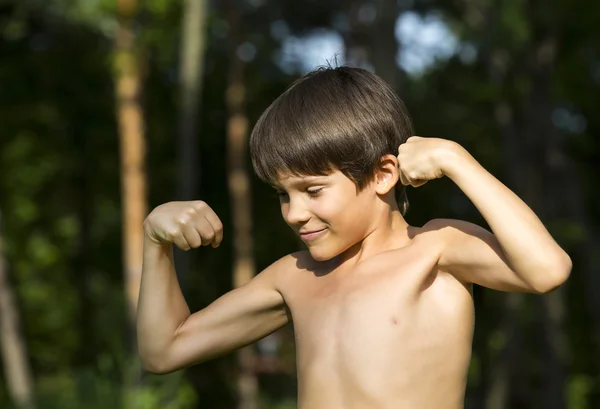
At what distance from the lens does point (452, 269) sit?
2.96m

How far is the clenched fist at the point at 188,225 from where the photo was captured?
3.08 meters

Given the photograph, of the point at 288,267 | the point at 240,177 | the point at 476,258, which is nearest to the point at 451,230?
the point at 476,258

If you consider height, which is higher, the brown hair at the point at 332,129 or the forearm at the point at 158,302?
the brown hair at the point at 332,129

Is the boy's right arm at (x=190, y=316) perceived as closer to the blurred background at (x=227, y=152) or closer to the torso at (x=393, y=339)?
the torso at (x=393, y=339)

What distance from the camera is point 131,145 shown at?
1689cm

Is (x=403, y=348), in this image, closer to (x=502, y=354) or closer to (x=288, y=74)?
(x=502, y=354)

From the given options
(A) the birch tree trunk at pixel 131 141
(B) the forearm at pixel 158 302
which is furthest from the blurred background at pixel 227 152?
(B) the forearm at pixel 158 302

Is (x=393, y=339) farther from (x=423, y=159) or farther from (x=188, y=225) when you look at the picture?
(x=188, y=225)

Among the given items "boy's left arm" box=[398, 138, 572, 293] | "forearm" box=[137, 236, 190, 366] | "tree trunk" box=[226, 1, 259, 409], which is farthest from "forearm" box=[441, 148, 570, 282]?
"tree trunk" box=[226, 1, 259, 409]

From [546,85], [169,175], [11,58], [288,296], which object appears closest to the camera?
[288,296]

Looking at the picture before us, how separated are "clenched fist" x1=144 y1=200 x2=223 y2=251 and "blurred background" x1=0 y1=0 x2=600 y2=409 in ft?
37.3

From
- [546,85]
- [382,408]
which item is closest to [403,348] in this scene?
[382,408]

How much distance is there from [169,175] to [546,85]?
401 inches

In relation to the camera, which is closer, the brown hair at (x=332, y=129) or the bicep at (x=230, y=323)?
the brown hair at (x=332, y=129)
